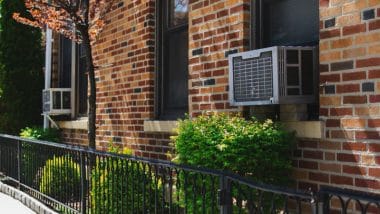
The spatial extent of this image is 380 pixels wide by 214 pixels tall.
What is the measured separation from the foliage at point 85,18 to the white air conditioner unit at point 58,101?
218 cm

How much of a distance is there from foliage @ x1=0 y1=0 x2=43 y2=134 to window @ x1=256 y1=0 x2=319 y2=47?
7.41 m

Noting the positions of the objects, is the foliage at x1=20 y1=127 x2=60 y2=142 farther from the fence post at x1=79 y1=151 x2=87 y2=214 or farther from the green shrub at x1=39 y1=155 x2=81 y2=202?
the fence post at x1=79 y1=151 x2=87 y2=214

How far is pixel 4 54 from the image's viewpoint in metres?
11.2

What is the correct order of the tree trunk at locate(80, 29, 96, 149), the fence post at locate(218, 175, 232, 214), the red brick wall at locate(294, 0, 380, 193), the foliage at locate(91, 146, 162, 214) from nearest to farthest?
the fence post at locate(218, 175, 232, 214)
the red brick wall at locate(294, 0, 380, 193)
the foliage at locate(91, 146, 162, 214)
the tree trunk at locate(80, 29, 96, 149)

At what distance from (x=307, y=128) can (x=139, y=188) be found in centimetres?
168

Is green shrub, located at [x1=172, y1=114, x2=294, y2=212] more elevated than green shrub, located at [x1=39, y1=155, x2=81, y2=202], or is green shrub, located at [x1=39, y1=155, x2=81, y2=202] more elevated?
green shrub, located at [x1=172, y1=114, x2=294, y2=212]

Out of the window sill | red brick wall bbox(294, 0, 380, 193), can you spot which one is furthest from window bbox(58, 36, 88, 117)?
red brick wall bbox(294, 0, 380, 193)

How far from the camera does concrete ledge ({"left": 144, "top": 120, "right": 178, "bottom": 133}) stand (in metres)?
6.05

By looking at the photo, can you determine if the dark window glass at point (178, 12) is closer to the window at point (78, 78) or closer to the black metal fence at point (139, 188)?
the black metal fence at point (139, 188)

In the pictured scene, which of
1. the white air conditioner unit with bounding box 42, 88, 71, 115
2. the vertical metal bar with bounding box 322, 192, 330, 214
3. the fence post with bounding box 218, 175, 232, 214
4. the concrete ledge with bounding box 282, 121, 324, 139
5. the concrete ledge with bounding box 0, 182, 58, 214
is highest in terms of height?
the white air conditioner unit with bounding box 42, 88, 71, 115

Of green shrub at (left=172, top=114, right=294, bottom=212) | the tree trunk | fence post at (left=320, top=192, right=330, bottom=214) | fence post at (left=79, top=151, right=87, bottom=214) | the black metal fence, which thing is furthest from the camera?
the tree trunk

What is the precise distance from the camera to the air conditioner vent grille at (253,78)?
413 centimetres

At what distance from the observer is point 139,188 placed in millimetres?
4859

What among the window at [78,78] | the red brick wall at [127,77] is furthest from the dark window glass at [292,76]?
the window at [78,78]
